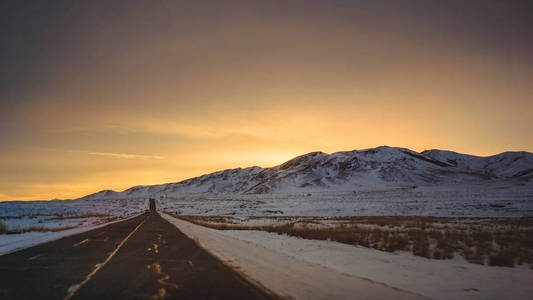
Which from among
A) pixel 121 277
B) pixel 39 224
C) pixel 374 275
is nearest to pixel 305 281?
pixel 374 275

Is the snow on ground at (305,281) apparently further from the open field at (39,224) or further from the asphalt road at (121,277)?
the open field at (39,224)

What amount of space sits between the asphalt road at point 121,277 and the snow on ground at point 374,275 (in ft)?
3.15

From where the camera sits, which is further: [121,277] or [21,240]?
[21,240]

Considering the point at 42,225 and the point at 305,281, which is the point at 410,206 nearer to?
the point at 42,225

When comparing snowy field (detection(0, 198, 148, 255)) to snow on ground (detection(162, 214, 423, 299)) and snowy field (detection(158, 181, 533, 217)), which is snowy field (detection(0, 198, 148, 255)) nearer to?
snow on ground (detection(162, 214, 423, 299))

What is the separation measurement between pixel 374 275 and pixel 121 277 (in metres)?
6.90

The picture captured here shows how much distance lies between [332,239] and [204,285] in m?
11.6

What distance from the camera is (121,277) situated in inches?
329

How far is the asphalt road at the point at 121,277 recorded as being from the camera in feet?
22.1

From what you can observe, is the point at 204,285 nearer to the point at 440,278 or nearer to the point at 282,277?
the point at 282,277

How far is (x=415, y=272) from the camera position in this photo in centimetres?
971

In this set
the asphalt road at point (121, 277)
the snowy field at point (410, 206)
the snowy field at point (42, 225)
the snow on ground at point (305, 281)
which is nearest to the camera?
the asphalt road at point (121, 277)

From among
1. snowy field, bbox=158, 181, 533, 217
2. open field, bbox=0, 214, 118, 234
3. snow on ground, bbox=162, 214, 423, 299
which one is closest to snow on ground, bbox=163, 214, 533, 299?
snow on ground, bbox=162, 214, 423, 299

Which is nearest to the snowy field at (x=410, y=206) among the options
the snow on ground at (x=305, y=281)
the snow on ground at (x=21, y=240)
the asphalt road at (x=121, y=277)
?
the snow on ground at (x=21, y=240)
